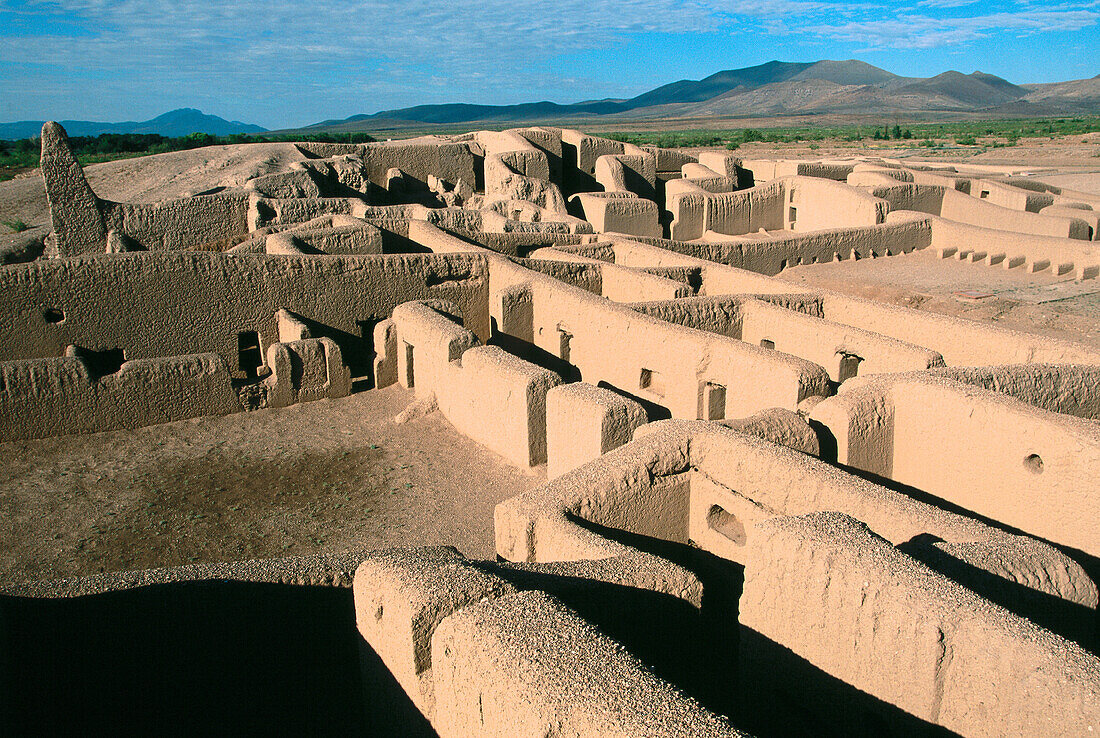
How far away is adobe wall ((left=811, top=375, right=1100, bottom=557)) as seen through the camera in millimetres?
5926

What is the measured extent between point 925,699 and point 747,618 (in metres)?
1.16

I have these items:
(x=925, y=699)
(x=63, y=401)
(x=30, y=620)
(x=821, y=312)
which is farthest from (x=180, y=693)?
(x=821, y=312)

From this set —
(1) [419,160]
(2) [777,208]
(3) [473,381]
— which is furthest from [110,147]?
(3) [473,381]

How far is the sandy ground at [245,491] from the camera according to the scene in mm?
7441

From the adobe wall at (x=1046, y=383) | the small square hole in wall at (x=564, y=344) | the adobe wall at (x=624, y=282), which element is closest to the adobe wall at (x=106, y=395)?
the small square hole in wall at (x=564, y=344)

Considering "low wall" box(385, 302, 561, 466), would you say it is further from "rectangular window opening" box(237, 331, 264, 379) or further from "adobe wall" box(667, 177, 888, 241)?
"adobe wall" box(667, 177, 888, 241)

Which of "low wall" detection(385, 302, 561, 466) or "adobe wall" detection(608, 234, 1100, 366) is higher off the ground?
"adobe wall" detection(608, 234, 1100, 366)

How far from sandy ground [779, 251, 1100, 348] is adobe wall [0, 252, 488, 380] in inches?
297

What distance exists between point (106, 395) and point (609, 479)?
677 centimetres

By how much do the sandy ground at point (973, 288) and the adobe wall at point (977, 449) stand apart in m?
6.37

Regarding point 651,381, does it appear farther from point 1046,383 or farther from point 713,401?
point 1046,383

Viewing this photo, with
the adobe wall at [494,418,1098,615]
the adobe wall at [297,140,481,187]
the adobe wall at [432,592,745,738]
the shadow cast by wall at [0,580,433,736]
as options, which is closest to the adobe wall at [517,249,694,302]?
the adobe wall at [494,418,1098,615]

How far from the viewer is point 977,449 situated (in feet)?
21.4

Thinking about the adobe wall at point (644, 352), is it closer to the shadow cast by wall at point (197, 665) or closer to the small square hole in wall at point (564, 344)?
the small square hole in wall at point (564, 344)
